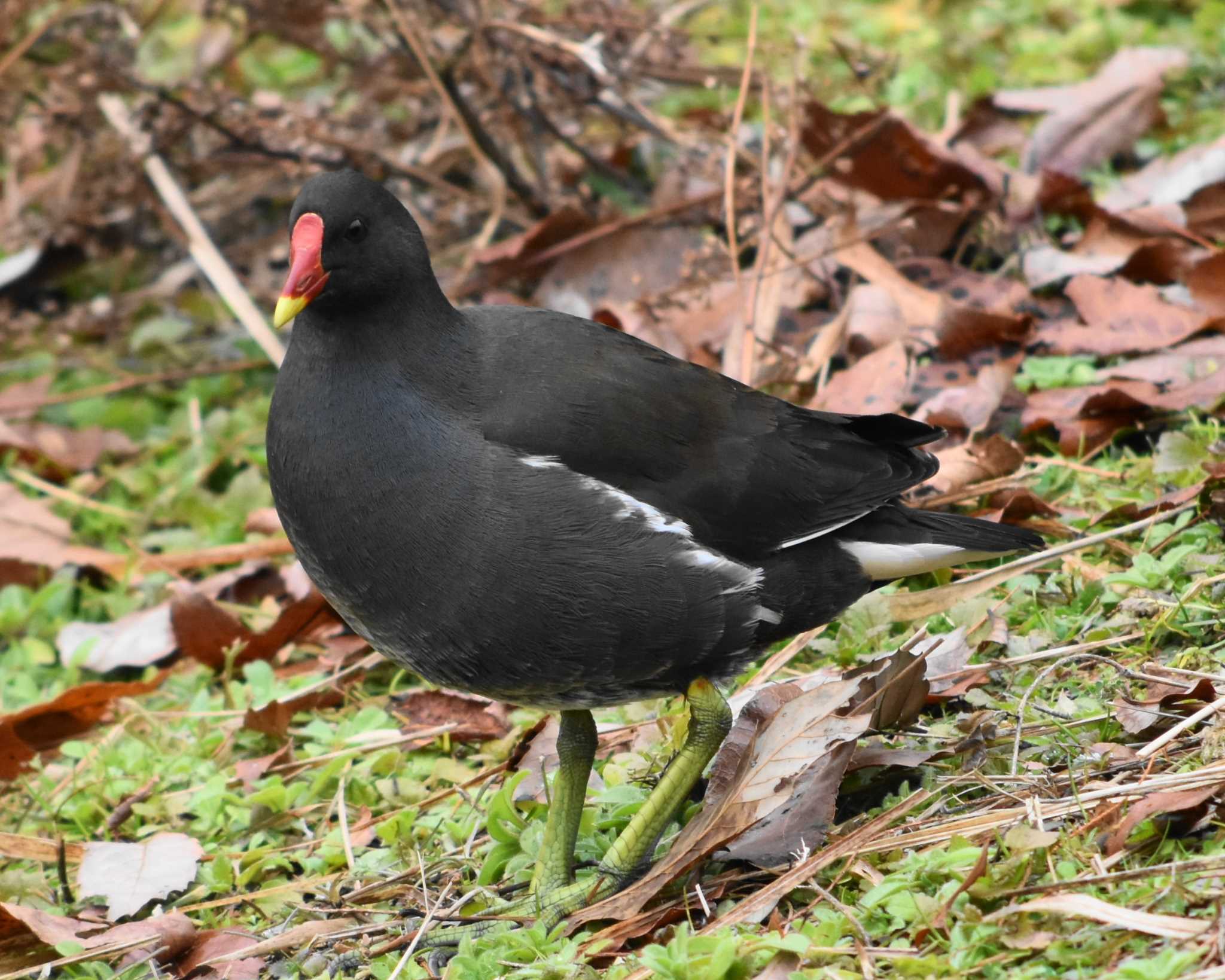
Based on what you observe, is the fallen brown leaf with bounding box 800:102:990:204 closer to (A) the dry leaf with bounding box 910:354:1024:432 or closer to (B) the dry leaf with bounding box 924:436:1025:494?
(A) the dry leaf with bounding box 910:354:1024:432

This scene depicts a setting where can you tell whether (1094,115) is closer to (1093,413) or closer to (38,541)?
(1093,413)

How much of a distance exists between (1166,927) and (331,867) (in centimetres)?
188

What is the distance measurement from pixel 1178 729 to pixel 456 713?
1.89 metres

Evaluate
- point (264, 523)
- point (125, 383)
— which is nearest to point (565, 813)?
point (264, 523)

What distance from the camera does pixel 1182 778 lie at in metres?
2.63

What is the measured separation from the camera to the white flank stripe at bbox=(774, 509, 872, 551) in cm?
337

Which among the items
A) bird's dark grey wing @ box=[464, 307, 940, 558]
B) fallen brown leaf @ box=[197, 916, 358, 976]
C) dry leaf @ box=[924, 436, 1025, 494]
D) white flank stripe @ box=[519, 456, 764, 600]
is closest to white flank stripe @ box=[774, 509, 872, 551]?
bird's dark grey wing @ box=[464, 307, 940, 558]

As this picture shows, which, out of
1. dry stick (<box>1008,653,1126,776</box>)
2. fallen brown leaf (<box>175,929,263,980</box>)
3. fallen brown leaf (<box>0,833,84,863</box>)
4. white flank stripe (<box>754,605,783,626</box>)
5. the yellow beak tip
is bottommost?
fallen brown leaf (<box>0,833,84,863</box>)

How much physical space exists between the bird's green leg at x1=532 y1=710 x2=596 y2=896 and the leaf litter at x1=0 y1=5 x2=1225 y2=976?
112 millimetres

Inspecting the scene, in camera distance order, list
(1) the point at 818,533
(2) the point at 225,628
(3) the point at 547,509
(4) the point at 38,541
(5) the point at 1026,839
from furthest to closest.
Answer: (4) the point at 38,541, (2) the point at 225,628, (1) the point at 818,533, (3) the point at 547,509, (5) the point at 1026,839

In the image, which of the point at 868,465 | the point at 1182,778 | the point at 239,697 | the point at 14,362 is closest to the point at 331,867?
the point at 239,697

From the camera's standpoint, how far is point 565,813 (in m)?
3.28

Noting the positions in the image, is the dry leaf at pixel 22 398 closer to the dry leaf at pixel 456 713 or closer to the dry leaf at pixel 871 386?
the dry leaf at pixel 456 713

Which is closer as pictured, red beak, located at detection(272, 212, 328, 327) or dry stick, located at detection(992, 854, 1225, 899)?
dry stick, located at detection(992, 854, 1225, 899)
